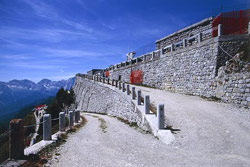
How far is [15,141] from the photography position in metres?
4.70

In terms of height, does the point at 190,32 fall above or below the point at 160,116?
above

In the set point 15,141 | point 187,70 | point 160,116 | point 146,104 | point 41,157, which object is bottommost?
point 41,157

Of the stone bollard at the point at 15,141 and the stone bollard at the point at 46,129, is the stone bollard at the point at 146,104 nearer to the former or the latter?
the stone bollard at the point at 46,129

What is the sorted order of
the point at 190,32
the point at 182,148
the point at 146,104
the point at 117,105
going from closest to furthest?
the point at 182,148 → the point at 146,104 → the point at 117,105 → the point at 190,32

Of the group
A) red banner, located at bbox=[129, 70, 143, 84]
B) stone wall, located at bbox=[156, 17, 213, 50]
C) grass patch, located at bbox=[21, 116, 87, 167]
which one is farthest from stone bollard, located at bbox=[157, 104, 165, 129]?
red banner, located at bbox=[129, 70, 143, 84]

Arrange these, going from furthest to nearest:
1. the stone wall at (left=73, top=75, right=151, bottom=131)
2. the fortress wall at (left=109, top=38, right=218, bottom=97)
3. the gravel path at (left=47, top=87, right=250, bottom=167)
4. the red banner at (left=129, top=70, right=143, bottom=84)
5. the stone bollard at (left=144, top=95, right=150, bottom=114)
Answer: the red banner at (left=129, top=70, right=143, bottom=84) → the fortress wall at (left=109, top=38, right=218, bottom=97) → the stone wall at (left=73, top=75, right=151, bottom=131) → the stone bollard at (left=144, top=95, right=150, bottom=114) → the gravel path at (left=47, top=87, right=250, bottom=167)

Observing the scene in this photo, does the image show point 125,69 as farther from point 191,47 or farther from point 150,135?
point 150,135

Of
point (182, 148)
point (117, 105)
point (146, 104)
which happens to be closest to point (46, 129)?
point (146, 104)

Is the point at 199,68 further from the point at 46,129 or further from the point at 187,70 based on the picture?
the point at 46,129

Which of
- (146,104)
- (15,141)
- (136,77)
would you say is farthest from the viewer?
(136,77)

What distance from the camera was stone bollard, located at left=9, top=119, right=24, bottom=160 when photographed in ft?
15.3

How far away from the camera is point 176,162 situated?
4.32m

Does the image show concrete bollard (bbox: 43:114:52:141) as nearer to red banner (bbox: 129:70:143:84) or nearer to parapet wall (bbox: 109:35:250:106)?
parapet wall (bbox: 109:35:250:106)

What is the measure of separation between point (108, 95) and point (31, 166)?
15.4 m
